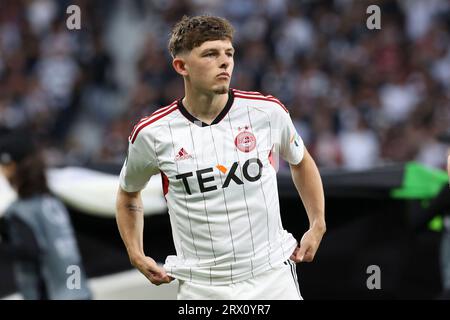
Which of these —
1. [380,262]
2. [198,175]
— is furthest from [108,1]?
[198,175]

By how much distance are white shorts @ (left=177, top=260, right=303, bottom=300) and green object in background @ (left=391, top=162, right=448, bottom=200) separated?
2.91 m

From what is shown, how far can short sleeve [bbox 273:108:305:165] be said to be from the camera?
4.37 m

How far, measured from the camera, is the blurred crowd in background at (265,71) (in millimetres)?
12492

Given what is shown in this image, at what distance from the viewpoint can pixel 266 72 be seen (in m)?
13.5

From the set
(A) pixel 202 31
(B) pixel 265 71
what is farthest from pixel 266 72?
(A) pixel 202 31

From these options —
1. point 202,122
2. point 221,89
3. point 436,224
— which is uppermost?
point 221,89

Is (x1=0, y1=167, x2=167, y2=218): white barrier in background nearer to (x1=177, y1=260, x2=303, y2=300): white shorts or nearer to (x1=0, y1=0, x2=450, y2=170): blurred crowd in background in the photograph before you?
(x1=177, y1=260, x2=303, y2=300): white shorts

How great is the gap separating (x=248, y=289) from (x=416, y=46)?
31.8 feet

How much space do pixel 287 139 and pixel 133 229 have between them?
79 cm

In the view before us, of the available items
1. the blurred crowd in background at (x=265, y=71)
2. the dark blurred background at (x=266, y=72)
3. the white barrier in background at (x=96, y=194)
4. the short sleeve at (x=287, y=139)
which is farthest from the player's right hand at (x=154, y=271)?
the blurred crowd in background at (x=265, y=71)

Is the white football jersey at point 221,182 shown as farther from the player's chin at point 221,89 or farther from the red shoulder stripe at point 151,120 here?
the player's chin at point 221,89

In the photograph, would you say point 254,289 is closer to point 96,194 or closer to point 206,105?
point 206,105

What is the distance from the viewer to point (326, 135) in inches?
490

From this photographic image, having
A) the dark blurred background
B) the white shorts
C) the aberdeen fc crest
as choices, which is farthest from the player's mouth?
the dark blurred background
